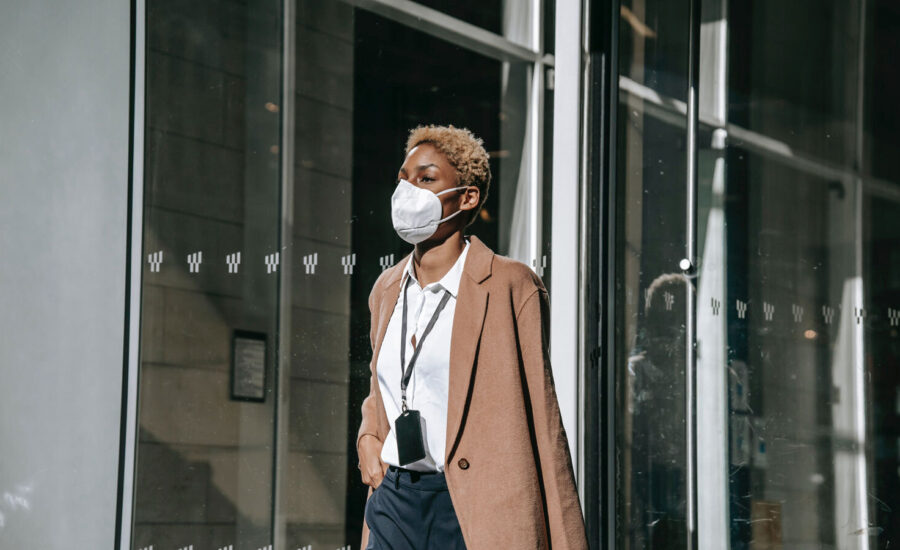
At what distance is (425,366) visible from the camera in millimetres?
2852

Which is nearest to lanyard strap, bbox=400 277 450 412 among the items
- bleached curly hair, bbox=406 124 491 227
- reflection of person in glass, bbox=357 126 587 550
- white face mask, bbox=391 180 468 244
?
reflection of person in glass, bbox=357 126 587 550

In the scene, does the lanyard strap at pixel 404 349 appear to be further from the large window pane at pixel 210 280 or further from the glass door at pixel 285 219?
the large window pane at pixel 210 280

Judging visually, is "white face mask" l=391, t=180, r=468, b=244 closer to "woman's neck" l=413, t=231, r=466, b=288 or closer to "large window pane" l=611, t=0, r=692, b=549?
"woman's neck" l=413, t=231, r=466, b=288

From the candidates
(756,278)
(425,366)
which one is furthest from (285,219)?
(425,366)

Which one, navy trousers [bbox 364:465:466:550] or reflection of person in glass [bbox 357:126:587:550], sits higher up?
reflection of person in glass [bbox 357:126:587:550]

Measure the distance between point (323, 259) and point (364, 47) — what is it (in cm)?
100

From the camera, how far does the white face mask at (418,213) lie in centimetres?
299

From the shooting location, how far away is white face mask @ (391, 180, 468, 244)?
299cm

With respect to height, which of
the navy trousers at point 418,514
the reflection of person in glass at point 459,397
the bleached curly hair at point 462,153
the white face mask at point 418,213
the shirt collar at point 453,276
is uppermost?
the bleached curly hair at point 462,153

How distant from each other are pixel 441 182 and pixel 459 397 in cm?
63

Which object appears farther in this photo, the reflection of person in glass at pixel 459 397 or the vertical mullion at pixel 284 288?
the vertical mullion at pixel 284 288

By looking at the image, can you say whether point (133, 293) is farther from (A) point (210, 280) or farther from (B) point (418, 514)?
(B) point (418, 514)

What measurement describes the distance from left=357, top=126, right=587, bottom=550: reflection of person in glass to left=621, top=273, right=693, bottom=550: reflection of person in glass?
5.24 feet

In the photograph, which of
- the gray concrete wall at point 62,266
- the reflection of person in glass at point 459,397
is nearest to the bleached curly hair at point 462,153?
the reflection of person in glass at point 459,397
